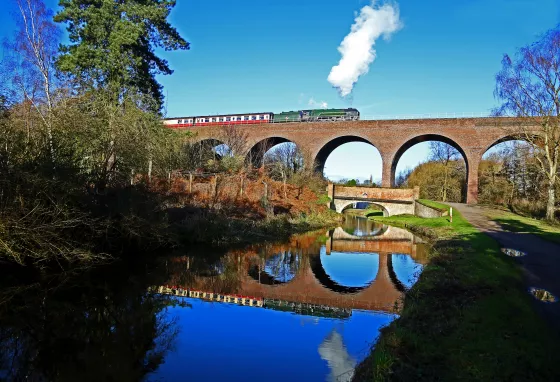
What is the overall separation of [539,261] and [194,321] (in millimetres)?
7922

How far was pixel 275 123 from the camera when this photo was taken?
37.6 m

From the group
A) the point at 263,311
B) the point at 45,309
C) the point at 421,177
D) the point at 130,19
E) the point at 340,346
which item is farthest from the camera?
the point at 421,177

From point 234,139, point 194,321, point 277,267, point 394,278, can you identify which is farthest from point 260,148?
point 194,321

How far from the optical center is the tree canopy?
2061 centimetres

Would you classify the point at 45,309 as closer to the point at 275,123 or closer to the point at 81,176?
the point at 81,176

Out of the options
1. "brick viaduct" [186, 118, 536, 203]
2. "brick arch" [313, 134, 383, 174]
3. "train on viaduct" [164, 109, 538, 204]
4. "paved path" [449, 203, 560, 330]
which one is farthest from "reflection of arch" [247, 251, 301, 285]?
"brick arch" [313, 134, 383, 174]

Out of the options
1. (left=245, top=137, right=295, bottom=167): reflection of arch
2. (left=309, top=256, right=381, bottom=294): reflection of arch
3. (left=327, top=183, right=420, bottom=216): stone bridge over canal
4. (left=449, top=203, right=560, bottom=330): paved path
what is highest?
(left=245, top=137, right=295, bottom=167): reflection of arch

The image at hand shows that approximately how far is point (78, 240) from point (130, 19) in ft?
54.9

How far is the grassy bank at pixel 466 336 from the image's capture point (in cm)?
383

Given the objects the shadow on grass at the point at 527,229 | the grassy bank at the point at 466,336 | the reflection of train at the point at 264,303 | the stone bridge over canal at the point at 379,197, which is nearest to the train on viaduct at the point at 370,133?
the stone bridge over canal at the point at 379,197

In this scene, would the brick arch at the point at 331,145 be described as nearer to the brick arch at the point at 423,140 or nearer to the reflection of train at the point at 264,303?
the brick arch at the point at 423,140

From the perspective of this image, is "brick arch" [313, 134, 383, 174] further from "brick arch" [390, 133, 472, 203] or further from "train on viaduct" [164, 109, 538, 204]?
"brick arch" [390, 133, 472, 203]

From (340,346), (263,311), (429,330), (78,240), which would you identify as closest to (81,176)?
(78,240)

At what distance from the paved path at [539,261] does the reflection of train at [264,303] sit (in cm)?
320
